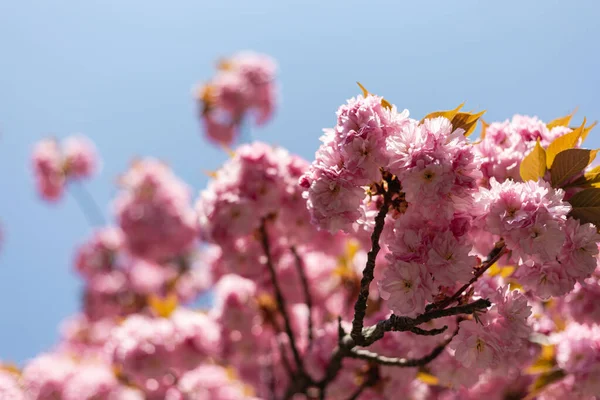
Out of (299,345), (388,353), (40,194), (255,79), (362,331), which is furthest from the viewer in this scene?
(40,194)

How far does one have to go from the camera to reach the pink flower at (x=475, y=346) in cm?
131

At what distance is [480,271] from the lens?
140cm

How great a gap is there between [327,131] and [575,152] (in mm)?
740

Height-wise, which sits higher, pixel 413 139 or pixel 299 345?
pixel 299 345

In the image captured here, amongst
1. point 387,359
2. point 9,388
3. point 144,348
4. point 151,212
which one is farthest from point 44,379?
point 387,359

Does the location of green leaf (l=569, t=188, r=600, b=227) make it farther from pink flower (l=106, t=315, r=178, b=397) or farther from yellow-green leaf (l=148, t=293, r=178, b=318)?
yellow-green leaf (l=148, t=293, r=178, b=318)

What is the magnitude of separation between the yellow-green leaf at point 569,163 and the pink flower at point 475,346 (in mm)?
521

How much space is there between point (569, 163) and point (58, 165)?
7.18 m

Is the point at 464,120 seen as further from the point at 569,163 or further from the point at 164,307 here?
the point at 164,307

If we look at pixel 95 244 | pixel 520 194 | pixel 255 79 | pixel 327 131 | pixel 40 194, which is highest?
pixel 255 79

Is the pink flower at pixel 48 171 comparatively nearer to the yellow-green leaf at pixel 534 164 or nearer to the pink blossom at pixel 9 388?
the pink blossom at pixel 9 388

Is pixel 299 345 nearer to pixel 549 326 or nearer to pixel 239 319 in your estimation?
pixel 239 319

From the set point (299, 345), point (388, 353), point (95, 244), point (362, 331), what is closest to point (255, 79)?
point (95, 244)

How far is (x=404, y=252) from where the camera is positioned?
1.29 m
